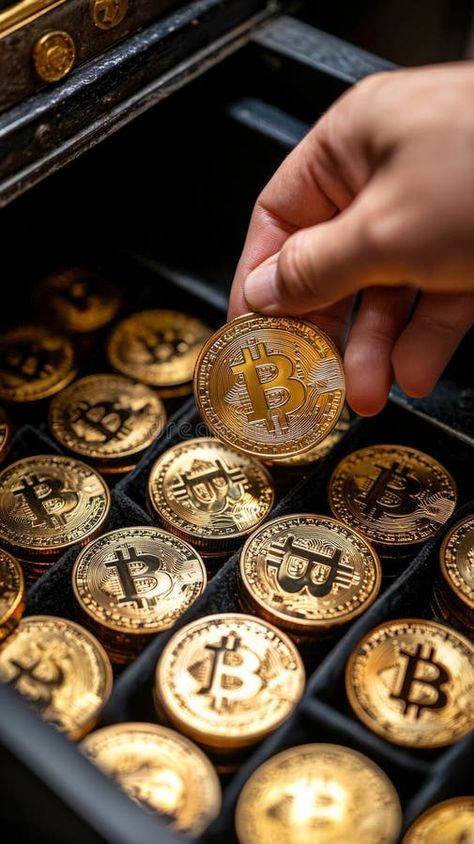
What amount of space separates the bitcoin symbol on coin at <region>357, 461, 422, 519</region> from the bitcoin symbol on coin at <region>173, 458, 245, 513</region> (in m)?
0.23

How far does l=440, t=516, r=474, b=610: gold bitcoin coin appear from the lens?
1.56 metres

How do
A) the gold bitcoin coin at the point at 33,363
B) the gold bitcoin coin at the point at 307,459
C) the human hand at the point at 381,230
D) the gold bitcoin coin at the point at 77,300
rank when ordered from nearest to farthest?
1. the human hand at the point at 381,230
2. the gold bitcoin coin at the point at 307,459
3. the gold bitcoin coin at the point at 33,363
4. the gold bitcoin coin at the point at 77,300

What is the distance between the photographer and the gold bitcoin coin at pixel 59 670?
1397 mm

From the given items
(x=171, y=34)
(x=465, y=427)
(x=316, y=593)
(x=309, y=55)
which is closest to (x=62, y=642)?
(x=316, y=593)

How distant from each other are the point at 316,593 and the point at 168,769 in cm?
38

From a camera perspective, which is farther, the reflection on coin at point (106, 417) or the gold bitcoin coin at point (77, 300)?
the gold bitcoin coin at point (77, 300)

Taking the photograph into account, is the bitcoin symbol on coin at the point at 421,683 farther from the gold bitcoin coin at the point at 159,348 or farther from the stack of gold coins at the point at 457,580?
the gold bitcoin coin at the point at 159,348

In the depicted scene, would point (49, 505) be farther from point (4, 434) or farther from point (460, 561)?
point (460, 561)

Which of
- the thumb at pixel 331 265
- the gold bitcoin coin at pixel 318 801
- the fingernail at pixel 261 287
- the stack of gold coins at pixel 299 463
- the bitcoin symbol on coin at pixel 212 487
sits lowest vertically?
the gold bitcoin coin at pixel 318 801

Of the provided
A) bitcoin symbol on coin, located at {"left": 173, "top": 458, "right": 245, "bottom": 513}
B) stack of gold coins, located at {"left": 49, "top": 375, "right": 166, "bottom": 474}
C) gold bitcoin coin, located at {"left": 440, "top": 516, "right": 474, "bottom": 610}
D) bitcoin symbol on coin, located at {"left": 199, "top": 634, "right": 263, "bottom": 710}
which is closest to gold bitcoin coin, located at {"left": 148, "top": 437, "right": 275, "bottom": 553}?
bitcoin symbol on coin, located at {"left": 173, "top": 458, "right": 245, "bottom": 513}

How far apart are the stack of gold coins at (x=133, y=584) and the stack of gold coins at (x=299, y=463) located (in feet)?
0.86

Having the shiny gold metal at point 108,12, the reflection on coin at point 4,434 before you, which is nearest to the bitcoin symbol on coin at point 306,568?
the reflection on coin at point 4,434

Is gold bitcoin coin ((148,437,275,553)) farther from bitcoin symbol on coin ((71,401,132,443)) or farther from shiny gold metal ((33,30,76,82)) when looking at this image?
shiny gold metal ((33,30,76,82))

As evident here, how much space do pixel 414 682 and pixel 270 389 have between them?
55 cm
